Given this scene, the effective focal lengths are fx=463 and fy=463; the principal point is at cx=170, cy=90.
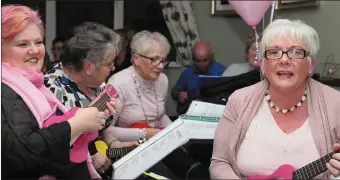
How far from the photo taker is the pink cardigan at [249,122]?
5.21 ft

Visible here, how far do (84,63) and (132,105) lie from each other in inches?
24.0

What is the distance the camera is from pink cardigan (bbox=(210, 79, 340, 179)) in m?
1.59

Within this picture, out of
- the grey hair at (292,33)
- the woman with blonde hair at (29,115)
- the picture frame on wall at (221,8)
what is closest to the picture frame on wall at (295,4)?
the picture frame on wall at (221,8)

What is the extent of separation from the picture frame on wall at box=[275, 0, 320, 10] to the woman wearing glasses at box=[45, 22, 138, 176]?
1.45 meters

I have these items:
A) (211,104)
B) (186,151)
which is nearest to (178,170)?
(186,151)

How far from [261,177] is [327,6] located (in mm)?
1677

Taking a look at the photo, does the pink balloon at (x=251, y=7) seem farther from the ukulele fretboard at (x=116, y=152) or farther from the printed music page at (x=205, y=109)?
the ukulele fretboard at (x=116, y=152)

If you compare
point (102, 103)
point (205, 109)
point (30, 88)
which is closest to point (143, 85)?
point (205, 109)

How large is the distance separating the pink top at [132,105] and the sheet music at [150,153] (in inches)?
35.7

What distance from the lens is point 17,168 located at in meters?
1.29

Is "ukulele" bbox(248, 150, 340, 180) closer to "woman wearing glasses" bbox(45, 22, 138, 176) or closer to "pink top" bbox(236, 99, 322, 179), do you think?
"pink top" bbox(236, 99, 322, 179)

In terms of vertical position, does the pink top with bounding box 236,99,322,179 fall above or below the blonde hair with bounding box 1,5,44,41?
below

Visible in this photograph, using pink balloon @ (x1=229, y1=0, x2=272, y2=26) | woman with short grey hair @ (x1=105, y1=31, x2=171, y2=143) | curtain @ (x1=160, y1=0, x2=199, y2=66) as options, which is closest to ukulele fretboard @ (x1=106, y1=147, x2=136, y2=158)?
woman with short grey hair @ (x1=105, y1=31, x2=171, y2=143)

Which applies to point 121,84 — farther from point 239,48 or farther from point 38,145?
point 239,48
